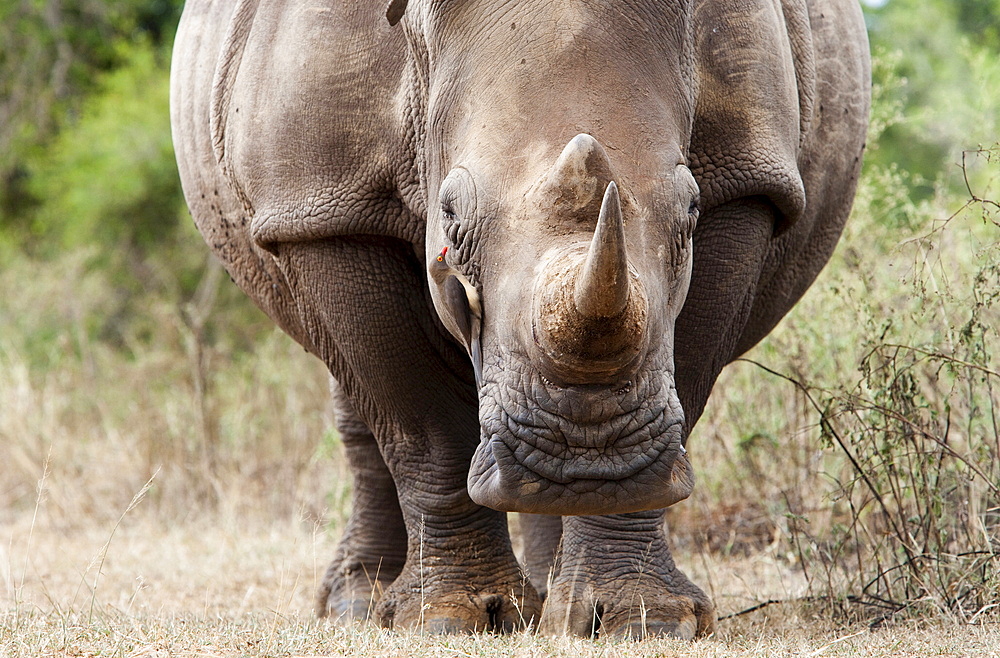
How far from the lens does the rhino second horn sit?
9.49 ft

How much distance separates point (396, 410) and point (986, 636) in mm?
1867

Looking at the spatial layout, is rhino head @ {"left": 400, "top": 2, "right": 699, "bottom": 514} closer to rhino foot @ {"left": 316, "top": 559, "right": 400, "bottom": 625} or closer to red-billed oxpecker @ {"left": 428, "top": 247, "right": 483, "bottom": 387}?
red-billed oxpecker @ {"left": 428, "top": 247, "right": 483, "bottom": 387}

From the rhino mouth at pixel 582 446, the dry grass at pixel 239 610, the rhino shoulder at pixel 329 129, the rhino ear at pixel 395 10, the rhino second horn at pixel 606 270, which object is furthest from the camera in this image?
the rhino shoulder at pixel 329 129

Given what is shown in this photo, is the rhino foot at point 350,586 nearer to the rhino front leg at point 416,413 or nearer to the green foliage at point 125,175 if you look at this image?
the rhino front leg at point 416,413

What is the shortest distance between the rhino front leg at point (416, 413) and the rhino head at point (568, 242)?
2.28ft

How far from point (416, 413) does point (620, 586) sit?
0.83 metres

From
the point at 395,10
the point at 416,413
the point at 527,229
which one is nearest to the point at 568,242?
the point at 527,229

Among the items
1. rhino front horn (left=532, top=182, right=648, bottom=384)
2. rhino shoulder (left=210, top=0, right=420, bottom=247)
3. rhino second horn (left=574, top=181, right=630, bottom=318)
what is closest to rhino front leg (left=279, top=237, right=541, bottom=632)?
rhino shoulder (left=210, top=0, right=420, bottom=247)

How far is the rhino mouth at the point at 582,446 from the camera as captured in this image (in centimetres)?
323

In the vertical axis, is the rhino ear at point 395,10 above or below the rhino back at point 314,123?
above

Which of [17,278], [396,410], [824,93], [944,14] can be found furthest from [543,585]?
[944,14]

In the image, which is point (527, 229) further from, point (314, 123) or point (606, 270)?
point (314, 123)

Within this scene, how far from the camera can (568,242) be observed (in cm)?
314

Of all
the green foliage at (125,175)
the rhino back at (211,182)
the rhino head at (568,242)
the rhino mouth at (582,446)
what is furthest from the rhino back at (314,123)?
the green foliage at (125,175)
